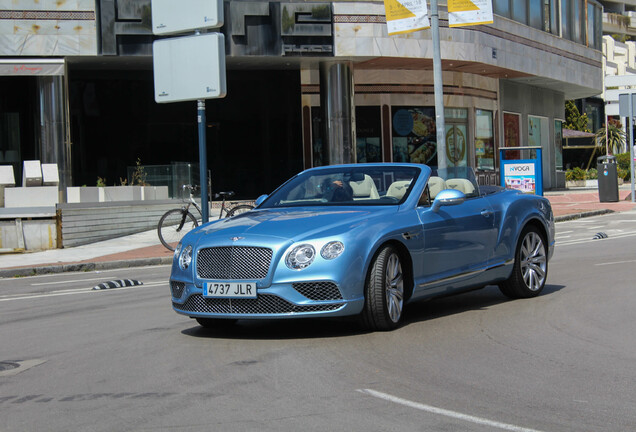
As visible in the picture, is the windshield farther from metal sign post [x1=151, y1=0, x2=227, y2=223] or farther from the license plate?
metal sign post [x1=151, y1=0, x2=227, y2=223]

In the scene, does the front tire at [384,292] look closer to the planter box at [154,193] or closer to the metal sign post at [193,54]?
the metal sign post at [193,54]

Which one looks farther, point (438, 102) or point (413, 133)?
point (413, 133)

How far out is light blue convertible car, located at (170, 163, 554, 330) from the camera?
23.5 ft

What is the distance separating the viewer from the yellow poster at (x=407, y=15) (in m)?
22.5

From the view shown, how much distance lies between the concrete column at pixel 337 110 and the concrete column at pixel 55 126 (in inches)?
351

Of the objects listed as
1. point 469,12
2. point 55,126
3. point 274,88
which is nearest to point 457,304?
point 469,12

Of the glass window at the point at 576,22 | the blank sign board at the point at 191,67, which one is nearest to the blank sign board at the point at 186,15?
the blank sign board at the point at 191,67

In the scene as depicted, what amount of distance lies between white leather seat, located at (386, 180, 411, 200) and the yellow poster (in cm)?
Result: 1464

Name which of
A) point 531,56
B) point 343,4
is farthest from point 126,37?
point 531,56

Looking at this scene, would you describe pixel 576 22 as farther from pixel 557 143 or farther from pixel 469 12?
pixel 469 12

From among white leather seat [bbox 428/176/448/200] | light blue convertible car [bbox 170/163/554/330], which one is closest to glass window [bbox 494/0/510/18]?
light blue convertible car [bbox 170/163/554/330]

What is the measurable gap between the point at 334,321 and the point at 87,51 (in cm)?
2348

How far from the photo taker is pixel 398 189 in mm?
8453

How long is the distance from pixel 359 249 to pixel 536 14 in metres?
35.8
